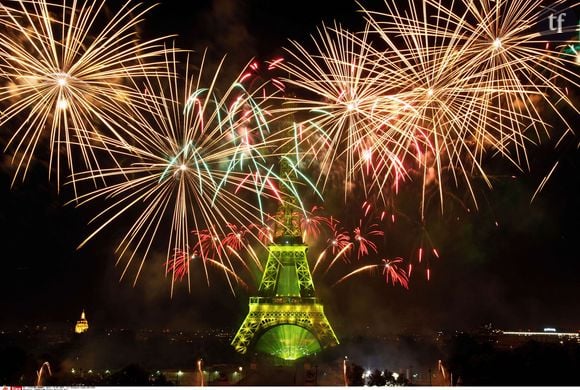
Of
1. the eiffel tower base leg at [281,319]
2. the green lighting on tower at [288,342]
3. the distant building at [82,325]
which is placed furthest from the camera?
the distant building at [82,325]

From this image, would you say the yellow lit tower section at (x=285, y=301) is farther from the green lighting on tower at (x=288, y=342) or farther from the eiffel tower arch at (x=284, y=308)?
the green lighting on tower at (x=288, y=342)

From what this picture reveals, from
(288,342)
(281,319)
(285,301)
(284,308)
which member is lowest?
(288,342)

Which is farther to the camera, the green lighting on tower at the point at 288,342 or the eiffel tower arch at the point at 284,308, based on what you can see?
the green lighting on tower at the point at 288,342

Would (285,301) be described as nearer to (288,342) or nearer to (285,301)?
(285,301)

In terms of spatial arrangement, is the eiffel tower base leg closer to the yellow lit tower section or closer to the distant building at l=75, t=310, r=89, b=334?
the yellow lit tower section

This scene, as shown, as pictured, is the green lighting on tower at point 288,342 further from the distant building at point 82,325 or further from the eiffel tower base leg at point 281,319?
the distant building at point 82,325

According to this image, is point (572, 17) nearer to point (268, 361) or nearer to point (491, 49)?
point (491, 49)

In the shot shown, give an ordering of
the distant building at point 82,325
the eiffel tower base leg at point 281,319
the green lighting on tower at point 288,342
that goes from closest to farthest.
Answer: the eiffel tower base leg at point 281,319 → the green lighting on tower at point 288,342 → the distant building at point 82,325

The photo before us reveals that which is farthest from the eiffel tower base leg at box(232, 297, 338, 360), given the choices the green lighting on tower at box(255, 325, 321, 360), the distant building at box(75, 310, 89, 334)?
the distant building at box(75, 310, 89, 334)

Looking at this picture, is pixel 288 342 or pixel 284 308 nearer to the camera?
pixel 284 308

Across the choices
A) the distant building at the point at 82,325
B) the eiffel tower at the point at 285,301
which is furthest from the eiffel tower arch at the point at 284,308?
the distant building at the point at 82,325

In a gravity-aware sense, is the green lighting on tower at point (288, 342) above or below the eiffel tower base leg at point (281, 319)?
below

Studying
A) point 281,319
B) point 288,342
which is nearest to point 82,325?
point 288,342
